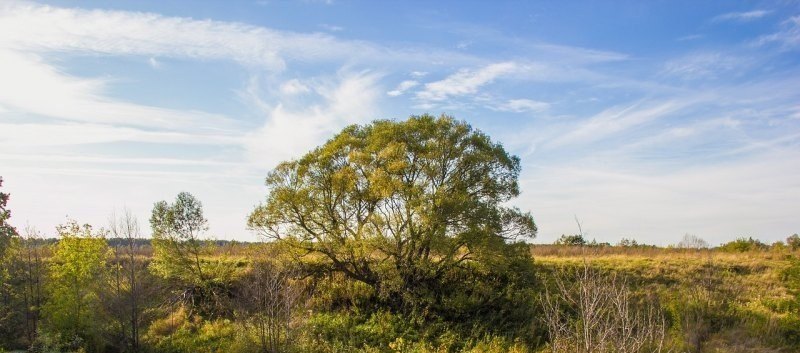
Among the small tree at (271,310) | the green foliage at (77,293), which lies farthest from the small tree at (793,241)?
the green foliage at (77,293)

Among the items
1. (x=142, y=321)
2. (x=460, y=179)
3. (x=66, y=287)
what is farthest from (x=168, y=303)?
(x=460, y=179)

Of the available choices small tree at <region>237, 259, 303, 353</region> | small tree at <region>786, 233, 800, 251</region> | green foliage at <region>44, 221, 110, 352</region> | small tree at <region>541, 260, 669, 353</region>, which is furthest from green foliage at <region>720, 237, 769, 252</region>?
green foliage at <region>44, 221, 110, 352</region>

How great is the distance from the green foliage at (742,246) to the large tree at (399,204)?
836 inches

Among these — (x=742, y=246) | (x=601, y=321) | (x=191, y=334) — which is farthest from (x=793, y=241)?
(x=191, y=334)

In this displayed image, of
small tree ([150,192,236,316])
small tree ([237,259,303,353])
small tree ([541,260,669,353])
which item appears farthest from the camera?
small tree ([150,192,236,316])

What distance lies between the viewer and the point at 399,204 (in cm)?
2712

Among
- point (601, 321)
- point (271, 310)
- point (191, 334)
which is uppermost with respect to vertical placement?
point (271, 310)

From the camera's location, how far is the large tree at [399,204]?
2600 centimetres

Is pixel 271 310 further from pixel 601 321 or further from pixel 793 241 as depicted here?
pixel 793 241

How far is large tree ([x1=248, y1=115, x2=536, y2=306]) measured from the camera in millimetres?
26000

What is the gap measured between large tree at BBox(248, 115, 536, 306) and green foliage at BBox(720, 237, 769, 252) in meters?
21.2

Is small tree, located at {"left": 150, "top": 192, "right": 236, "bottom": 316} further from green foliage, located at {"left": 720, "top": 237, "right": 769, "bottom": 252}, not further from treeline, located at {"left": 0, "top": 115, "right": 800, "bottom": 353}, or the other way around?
green foliage, located at {"left": 720, "top": 237, "right": 769, "bottom": 252}

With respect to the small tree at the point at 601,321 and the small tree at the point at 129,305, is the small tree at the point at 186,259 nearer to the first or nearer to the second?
the small tree at the point at 129,305

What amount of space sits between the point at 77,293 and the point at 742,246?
42.5 m
